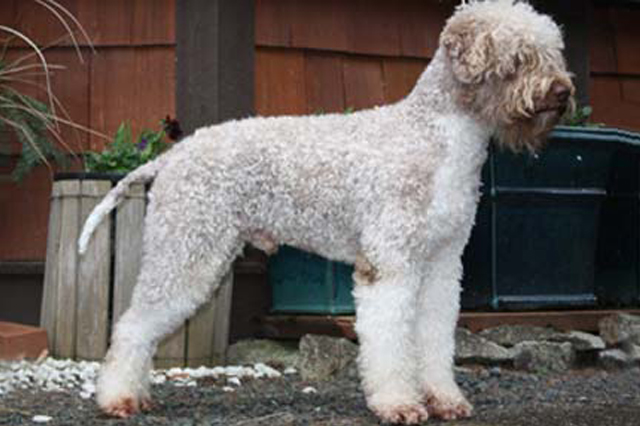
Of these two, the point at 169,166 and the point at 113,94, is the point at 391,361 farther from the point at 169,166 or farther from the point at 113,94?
the point at 113,94

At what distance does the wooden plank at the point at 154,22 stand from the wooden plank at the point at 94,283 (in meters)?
1.39

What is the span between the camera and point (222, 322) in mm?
5969

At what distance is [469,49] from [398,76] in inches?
117

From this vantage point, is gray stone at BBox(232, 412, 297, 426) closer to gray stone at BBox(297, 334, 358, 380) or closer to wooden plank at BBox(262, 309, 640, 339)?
gray stone at BBox(297, 334, 358, 380)

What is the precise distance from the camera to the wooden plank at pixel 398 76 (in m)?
7.33

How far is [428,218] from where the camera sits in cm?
441

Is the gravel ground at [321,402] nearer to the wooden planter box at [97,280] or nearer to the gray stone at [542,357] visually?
the gray stone at [542,357]

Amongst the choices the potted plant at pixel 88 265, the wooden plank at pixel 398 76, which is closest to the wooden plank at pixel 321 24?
the wooden plank at pixel 398 76

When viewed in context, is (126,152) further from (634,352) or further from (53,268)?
(634,352)

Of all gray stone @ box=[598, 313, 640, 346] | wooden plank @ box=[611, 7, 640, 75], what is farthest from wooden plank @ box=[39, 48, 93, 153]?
wooden plank @ box=[611, 7, 640, 75]

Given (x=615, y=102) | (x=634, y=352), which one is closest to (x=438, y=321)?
(x=634, y=352)

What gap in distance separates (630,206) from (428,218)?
269 centimetres

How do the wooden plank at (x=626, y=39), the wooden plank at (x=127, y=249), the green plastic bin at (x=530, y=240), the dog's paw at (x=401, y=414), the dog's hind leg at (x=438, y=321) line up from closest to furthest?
the dog's paw at (x=401, y=414)
the dog's hind leg at (x=438, y=321)
the wooden plank at (x=127, y=249)
the green plastic bin at (x=530, y=240)
the wooden plank at (x=626, y=39)

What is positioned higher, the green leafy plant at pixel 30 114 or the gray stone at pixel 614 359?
the green leafy plant at pixel 30 114
